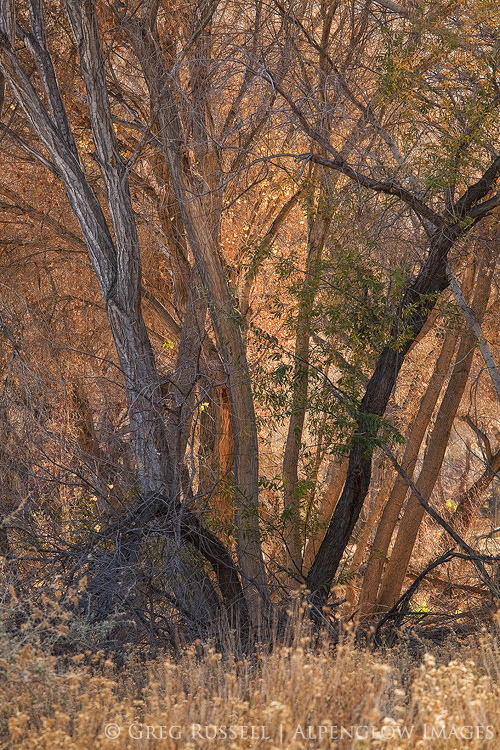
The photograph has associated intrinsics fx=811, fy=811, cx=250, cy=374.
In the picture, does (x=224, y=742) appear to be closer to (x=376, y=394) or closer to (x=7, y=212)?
(x=376, y=394)

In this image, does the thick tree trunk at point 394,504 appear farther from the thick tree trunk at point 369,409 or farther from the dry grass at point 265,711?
the dry grass at point 265,711

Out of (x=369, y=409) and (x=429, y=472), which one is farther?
(x=429, y=472)

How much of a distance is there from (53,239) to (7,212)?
90 cm

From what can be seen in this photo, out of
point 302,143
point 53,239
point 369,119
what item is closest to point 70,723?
point 369,119

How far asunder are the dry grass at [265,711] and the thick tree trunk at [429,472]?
934 cm

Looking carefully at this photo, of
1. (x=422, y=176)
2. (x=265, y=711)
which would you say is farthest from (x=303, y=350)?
(x=265, y=711)

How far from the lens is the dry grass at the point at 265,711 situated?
396cm

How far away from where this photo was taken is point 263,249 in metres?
10.0

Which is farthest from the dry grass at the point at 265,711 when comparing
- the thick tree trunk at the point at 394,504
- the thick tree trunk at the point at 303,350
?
the thick tree trunk at the point at 394,504

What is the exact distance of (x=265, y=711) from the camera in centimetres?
391

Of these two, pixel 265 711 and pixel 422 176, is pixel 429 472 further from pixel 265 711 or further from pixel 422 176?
pixel 265 711

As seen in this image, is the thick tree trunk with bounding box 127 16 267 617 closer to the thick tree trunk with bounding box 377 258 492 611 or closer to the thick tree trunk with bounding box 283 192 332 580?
the thick tree trunk with bounding box 283 192 332 580

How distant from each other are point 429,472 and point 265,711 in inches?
442

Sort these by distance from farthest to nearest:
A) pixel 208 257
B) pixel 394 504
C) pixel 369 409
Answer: pixel 394 504 < pixel 208 257 < pixel 369 409
